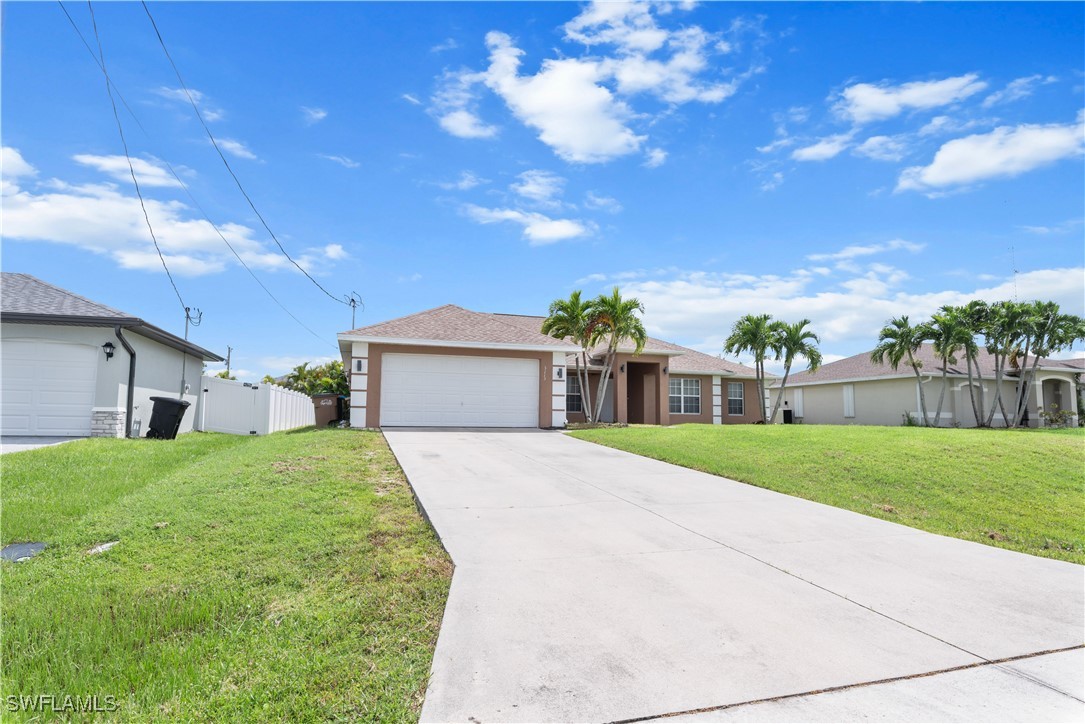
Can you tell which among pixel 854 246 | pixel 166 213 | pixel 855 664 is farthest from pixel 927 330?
pixel 166 213

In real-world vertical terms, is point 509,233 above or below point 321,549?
above

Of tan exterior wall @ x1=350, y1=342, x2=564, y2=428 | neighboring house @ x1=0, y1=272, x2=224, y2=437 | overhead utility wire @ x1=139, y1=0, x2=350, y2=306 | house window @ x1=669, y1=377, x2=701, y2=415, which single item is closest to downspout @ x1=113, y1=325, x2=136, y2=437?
neighboring house @ x1=0, y1=272, x2=224, y2=437

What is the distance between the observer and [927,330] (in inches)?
924

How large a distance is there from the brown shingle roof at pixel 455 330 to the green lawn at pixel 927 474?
5.25 metres

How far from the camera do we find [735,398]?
2714cm

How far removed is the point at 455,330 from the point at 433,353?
1.20 metres

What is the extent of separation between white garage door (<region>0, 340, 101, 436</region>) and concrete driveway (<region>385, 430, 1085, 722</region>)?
12035mm

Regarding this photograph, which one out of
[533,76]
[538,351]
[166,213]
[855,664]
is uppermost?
[533,76]

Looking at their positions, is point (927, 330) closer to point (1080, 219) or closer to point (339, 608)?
point (1080, 219)

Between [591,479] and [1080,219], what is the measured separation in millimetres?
11820

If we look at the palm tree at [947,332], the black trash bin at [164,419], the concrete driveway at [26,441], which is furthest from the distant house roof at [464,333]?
the palm tree at [947,332]

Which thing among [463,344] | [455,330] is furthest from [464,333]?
[463,344]

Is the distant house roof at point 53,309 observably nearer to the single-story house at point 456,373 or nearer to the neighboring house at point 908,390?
the single-story house at point 456,373

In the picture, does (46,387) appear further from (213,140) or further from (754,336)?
(754,336)
